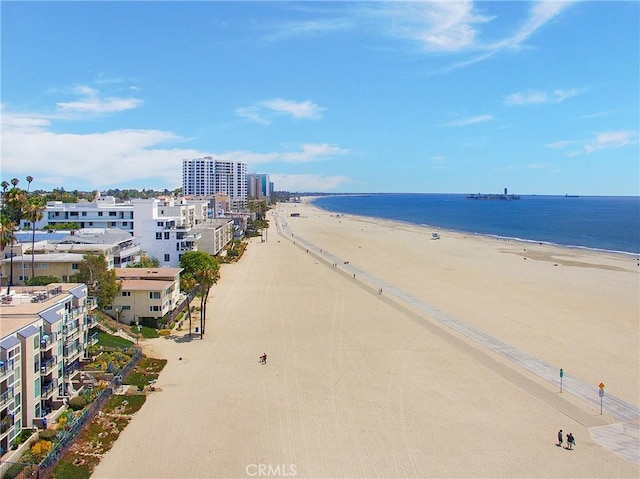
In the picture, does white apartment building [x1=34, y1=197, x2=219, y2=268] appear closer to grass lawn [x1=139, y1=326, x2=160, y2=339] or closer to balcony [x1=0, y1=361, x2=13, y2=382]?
grass lawn [x1=139, y1=326, x2=160, y2=339]

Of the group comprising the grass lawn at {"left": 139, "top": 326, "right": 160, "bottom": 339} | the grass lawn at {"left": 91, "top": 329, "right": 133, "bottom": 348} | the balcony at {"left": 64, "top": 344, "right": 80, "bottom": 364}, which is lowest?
the grass lawn at {"left": 139, "top": 326, "right": 160, "bottom": 339}

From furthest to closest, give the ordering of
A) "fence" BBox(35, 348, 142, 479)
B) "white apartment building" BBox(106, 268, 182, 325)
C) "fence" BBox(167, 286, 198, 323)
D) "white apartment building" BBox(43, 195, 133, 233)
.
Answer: "white apartment building" BBox(43, 195, 133, 233), "fence" BBox(167, 286, 198, 323), "white apartment building" BBox(106, 268, 182, 325), "fence" BBox(35, 348, 142, 479)

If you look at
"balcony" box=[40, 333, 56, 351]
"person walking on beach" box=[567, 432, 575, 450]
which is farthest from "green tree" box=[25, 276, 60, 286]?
"person walking on beach" box=[567, 432, 575, 450]

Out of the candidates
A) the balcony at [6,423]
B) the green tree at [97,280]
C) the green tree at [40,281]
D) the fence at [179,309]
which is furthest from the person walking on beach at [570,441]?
the green tree at [40,281]

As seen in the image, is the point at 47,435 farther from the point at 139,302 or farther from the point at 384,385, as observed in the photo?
the point at 139,302

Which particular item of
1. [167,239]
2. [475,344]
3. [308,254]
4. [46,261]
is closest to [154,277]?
[46,261]

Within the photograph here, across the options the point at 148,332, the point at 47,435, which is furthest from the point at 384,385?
Result: the point at 148,332

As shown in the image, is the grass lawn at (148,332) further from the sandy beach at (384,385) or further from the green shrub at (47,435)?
the green shrub at (47,435)
